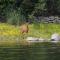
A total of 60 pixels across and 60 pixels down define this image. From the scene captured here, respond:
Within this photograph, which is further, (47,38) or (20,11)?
(20,11)

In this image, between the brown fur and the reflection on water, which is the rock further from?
the reflection on water

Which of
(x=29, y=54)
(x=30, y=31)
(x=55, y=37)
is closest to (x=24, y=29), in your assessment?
(x=30, y=31)

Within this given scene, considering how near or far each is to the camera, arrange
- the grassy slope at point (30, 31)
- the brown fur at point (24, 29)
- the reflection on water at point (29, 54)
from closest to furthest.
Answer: the reflection on water at point (29, 54)
the grassy slope at point (30, 31)
the brown fur at point (24, 29)

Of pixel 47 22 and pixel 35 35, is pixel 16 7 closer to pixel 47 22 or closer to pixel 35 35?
pixel 47 22

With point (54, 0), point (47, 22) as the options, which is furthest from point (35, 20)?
point (54, 0)

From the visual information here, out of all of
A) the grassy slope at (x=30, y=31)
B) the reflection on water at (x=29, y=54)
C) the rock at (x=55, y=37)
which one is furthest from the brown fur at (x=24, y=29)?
the reflection on water at (x=29, y=54)

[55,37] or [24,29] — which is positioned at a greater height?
[24,29]

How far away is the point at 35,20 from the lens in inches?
2045

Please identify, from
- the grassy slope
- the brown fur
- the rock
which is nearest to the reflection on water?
the rock

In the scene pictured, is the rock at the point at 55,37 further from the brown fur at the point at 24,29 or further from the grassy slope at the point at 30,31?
the brown fur at the point at 24,29

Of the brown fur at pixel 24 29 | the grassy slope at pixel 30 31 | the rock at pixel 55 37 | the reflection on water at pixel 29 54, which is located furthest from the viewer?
the brown fur at pixel 24 29

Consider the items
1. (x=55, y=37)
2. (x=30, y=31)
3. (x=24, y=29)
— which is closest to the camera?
(x=55, y=37)

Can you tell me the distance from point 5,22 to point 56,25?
20.9 ft

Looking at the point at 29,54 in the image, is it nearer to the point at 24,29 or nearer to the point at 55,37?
the point at 55,37
